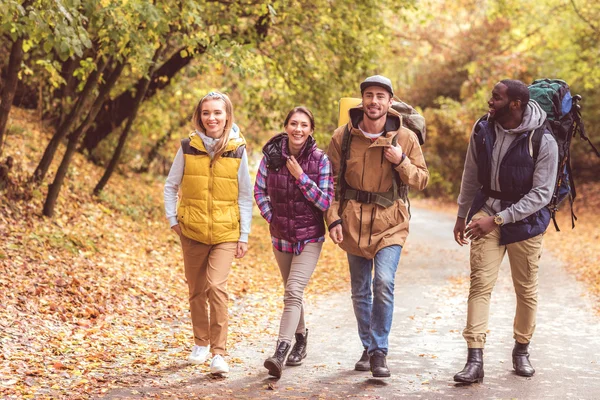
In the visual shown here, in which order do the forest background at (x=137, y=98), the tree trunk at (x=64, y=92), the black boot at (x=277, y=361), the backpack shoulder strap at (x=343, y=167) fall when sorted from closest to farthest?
the black boot at (x=277, y=361)
the backpack shoulder strap at (x=343, y=167)
the forest background at (x=137, y=98)
the tree trunk at (x=64, y=92)

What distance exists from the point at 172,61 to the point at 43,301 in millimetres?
8880

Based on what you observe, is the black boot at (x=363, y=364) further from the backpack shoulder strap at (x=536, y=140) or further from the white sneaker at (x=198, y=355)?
the backpack shoulder strap at (x=536, y=140)

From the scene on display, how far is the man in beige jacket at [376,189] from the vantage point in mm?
5684

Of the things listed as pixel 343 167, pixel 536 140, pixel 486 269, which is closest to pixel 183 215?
pixel 343 167

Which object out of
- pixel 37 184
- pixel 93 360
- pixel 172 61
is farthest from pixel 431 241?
pixel 93 360

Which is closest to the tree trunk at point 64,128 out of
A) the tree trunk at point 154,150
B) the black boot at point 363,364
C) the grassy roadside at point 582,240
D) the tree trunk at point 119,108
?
the tree trunk at point 119,108

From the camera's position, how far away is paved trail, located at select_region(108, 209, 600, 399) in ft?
17.7

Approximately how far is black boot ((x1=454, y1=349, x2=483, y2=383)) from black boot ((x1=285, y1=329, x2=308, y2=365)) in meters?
1.33

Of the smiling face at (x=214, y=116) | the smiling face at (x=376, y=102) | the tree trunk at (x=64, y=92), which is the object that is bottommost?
the smiling face at (x=214, y=116)

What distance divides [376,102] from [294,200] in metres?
0.96

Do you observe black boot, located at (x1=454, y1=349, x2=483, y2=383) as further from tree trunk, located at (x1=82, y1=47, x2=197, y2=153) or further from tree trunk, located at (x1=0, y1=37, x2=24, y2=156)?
tree trunk, located at (x1=82, y1=47, x2=197, y2=153)

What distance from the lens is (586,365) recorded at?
6395 mm

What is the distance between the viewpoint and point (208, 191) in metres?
5.69

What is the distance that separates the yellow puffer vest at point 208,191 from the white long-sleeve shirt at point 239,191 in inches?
2.1
